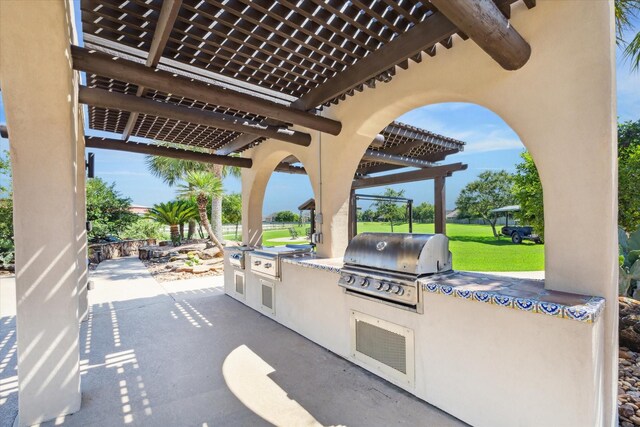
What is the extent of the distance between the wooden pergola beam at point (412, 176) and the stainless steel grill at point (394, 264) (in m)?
3.70

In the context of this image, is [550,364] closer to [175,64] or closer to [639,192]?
[175,64]

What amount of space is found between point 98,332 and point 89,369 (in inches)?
58.5

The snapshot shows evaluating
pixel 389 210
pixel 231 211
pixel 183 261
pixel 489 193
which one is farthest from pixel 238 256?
pixel 489 193

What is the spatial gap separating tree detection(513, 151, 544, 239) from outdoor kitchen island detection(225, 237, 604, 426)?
18.5ft

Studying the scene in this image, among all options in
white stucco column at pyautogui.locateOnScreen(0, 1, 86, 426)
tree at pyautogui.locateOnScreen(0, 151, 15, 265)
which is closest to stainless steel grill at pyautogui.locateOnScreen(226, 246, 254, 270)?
white stucco column at pyautogui.locateOnScreen(0, 1, 86, 426)

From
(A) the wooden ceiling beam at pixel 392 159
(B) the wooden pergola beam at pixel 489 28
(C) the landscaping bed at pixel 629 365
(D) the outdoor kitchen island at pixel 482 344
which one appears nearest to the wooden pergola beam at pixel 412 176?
(A) the wooden ceiling beam at pixel 392 159

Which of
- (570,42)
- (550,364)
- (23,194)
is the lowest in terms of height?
(550,364)

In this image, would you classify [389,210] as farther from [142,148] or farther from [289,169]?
[142,148]

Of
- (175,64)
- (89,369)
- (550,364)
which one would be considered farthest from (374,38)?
(89,369)

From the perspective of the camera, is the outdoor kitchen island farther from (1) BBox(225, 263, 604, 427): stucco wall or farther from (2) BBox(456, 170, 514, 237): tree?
(2) BBox(456, 170, 514, 237): tree

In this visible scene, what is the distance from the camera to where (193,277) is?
9.81m

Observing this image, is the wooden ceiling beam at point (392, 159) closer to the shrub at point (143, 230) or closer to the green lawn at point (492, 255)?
the green lawn at point (492, 255)

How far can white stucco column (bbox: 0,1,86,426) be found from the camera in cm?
262

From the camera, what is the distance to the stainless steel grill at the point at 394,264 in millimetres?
3049
